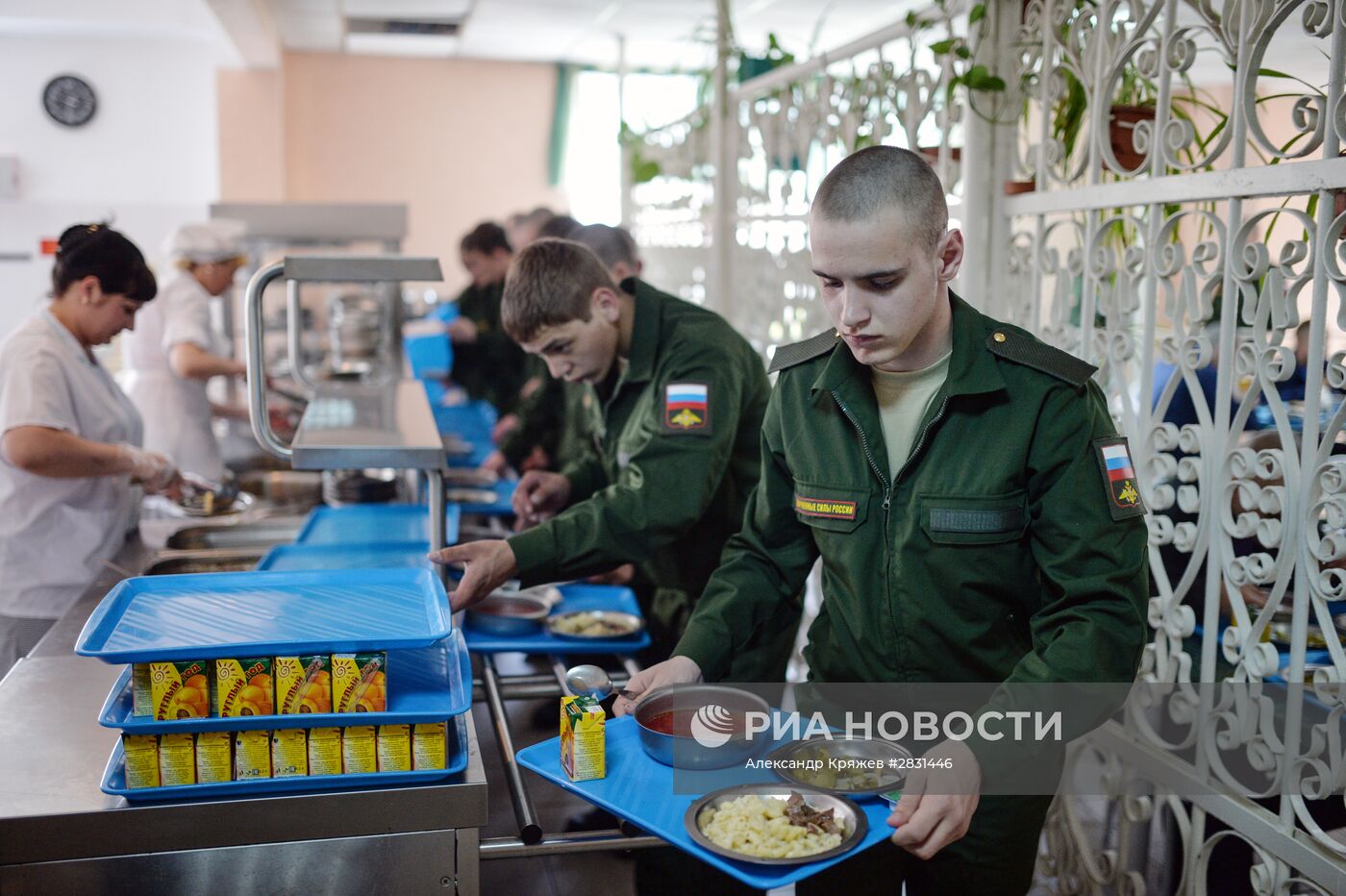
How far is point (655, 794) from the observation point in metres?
1.27

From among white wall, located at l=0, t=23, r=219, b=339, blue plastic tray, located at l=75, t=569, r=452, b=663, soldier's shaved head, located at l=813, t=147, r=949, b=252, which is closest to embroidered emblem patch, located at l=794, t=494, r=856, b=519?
soldier's shaved head, located at l=813, t=147, r=949, b=252

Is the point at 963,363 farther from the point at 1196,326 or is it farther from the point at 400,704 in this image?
the point at 400,704

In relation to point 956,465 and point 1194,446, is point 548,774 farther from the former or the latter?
point 1194,446

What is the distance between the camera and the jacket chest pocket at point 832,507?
4.99 feet

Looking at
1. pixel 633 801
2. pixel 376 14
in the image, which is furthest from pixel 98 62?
pixel 633 801

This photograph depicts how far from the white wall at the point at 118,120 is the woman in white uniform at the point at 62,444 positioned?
20.0ft

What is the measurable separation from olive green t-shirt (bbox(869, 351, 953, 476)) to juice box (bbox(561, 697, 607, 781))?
1.70ft

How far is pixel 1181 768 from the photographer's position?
1.96 meters

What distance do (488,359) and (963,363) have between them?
3.94 meters

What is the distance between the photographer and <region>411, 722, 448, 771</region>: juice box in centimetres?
136

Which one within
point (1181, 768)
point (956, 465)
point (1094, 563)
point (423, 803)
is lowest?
point (1181, 768)

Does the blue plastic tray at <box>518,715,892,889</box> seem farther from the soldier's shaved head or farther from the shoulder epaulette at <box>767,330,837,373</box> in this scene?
the soldier's shaved head

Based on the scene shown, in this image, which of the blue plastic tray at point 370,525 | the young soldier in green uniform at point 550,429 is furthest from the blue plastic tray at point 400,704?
the young soldier in green uniform at point 550,429

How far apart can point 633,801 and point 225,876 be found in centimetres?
49
